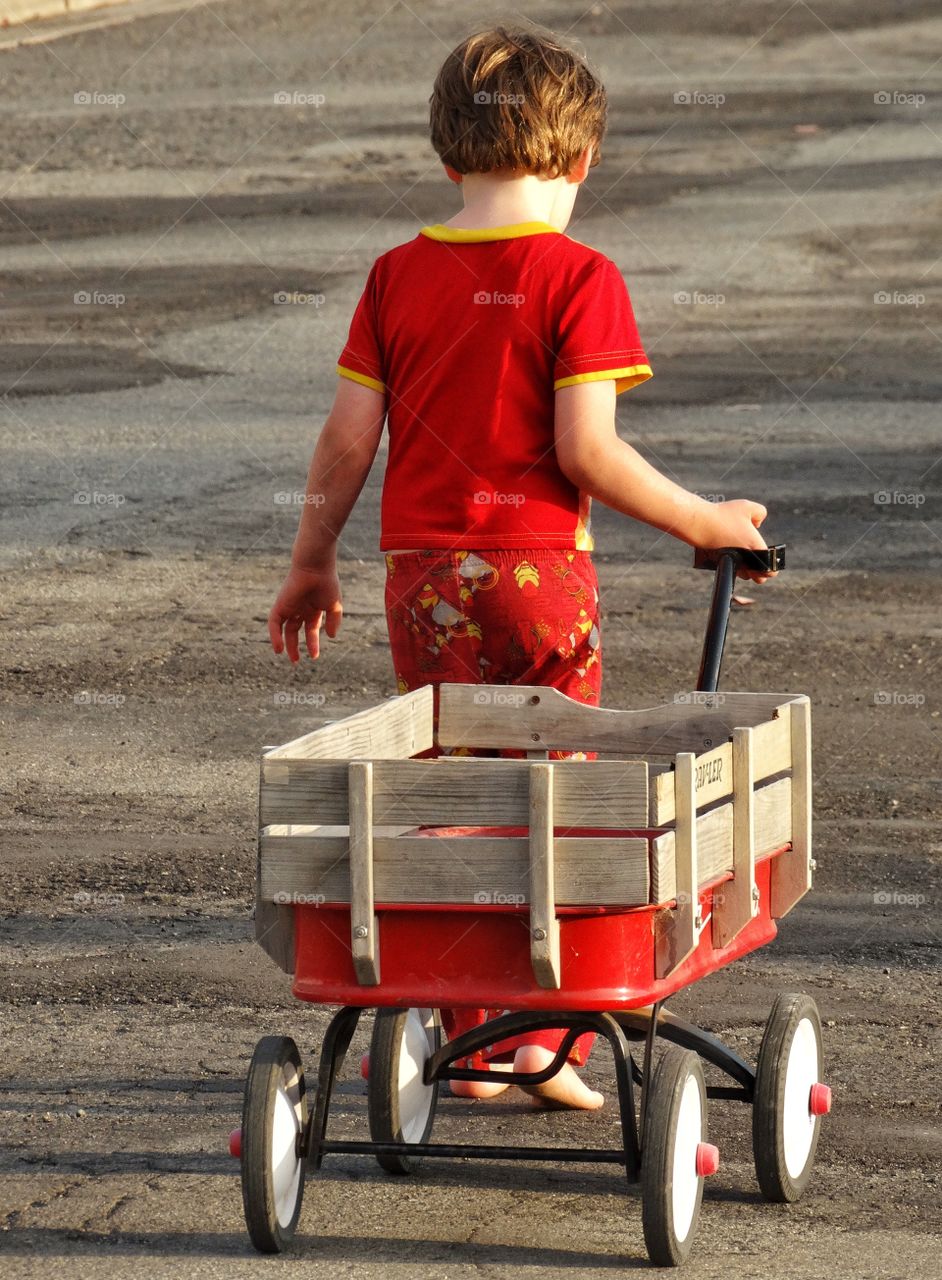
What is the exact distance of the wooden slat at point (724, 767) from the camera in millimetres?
3615

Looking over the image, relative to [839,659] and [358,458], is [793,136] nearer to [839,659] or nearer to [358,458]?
[839,659]

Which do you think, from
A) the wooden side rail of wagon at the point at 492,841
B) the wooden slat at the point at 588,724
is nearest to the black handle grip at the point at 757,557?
the wooden slat at the point at 588,724

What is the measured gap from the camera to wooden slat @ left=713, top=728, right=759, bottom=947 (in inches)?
155

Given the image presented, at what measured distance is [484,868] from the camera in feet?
11.8

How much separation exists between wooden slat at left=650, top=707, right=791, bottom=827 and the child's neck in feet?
3.36

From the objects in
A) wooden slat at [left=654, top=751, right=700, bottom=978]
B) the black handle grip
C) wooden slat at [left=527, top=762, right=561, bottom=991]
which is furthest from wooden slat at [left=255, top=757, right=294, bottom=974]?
the black handle grip

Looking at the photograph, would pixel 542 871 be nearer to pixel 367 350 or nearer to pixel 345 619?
pixel 367 350

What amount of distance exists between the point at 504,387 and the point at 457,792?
2.89ft

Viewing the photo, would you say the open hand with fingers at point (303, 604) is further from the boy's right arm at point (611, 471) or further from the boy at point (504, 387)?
the boy's right arm at point (611, 471)

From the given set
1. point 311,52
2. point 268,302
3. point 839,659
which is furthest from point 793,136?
point 839,659

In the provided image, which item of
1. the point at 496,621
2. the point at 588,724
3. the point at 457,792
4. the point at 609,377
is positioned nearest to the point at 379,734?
the point at 496,621

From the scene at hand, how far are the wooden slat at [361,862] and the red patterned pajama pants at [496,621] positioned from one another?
0.69m

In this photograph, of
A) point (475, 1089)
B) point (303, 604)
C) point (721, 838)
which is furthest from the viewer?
point (475, 1089)

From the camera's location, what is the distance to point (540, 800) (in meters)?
3.56
